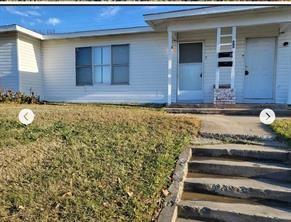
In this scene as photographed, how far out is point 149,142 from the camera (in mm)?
4895

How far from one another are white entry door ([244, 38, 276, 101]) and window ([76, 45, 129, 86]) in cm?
460

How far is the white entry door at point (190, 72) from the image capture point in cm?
1091

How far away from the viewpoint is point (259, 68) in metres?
10.2

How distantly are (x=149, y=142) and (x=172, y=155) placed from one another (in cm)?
56

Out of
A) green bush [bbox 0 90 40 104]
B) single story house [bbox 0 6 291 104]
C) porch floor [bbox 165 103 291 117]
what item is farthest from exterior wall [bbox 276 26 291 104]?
green bush [bbox 0 90 40 104]

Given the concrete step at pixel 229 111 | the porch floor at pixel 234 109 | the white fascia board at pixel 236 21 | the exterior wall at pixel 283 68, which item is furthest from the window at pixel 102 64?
the exterior wall at pixel 283 68

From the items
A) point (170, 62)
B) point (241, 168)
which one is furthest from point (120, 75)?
point (241, 168)

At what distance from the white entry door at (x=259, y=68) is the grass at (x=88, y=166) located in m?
5.24

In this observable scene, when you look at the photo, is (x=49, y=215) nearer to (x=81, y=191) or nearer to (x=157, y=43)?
(x=81, y=191)

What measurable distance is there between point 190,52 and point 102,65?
369 centimetres

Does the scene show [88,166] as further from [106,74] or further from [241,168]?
[106,74]

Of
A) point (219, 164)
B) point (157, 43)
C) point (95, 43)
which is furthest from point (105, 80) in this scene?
point (219, 164)

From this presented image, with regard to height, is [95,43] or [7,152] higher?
[95,43]

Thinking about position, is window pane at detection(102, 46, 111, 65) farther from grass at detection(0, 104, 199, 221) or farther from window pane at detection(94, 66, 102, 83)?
grass at detection(0, 104, 199, 221)
